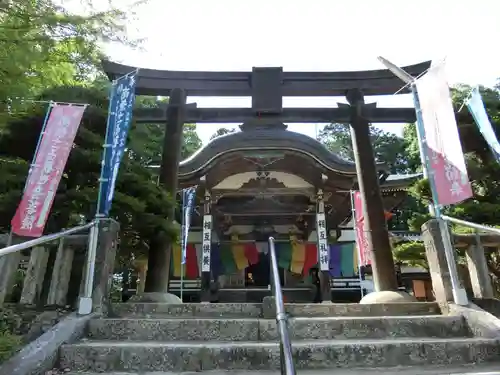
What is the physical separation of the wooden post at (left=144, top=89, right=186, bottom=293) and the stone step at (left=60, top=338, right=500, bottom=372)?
9.59ft

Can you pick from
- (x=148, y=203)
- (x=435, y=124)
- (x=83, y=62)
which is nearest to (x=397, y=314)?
(x=435, y=124)

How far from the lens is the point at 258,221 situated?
14.4m

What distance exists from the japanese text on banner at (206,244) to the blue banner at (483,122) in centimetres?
815

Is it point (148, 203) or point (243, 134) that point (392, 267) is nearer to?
point (148, 203)

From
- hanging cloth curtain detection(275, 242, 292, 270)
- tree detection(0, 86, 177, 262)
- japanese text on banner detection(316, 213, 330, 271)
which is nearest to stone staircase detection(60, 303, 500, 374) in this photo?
tree detection(0, 86, 177, 262)

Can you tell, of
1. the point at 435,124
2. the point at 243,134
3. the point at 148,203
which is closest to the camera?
the point at 435,124

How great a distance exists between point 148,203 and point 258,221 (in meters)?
8.78

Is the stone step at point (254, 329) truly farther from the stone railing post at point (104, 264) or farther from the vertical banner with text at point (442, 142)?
the vertical banner with text at point (442, 142)

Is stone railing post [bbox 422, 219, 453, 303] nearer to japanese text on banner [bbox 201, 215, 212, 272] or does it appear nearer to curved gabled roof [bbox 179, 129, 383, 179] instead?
curved gabled roof [bbox 179, 129, 383, 179]

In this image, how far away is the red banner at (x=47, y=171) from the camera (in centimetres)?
453

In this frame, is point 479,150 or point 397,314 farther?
point 479,150

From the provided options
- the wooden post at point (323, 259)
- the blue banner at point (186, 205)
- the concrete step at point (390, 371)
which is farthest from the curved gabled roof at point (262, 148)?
the concrete step at point (390, 371)

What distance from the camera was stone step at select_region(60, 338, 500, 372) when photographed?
3152 mm

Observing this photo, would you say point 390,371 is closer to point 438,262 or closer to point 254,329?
point 254,329
